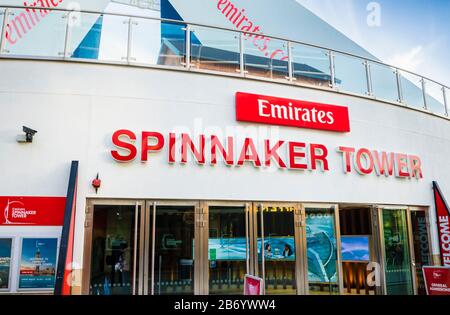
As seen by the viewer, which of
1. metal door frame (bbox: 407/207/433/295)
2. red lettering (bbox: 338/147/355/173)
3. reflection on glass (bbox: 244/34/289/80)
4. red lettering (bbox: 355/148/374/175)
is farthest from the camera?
metal door frame (bbox: 407/207/433/295)

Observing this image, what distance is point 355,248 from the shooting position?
8.53 metres

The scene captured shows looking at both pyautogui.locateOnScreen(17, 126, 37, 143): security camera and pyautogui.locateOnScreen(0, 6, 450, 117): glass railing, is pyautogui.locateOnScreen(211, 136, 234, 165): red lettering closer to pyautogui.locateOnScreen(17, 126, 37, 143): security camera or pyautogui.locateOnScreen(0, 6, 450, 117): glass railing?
pyautogui.locateOnScreen(0, 6, 450, 117): glass railing

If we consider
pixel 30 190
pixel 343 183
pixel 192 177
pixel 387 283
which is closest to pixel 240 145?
pixel 192 177

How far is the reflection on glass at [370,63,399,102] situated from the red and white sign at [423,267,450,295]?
13.7ft

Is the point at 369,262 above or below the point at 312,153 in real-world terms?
below

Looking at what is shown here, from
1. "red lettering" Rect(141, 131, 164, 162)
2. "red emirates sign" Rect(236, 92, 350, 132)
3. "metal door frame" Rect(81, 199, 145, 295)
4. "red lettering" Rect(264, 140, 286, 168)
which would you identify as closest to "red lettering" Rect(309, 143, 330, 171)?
"red emirates sign" Rect(236, 92, 350, 132)

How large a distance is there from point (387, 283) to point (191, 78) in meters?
5.78

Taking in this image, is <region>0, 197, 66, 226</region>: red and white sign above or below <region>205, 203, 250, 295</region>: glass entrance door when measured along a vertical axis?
above

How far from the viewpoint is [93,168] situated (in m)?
6.75

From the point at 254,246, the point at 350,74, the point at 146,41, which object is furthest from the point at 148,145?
the point at 350,74

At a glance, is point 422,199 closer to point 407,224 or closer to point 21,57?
point 407,224

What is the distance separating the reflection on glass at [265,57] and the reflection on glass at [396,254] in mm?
3835

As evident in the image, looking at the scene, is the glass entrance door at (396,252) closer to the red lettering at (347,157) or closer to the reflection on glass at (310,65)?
the red lettering at (347,157)

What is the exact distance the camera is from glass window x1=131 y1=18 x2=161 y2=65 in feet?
24.4
